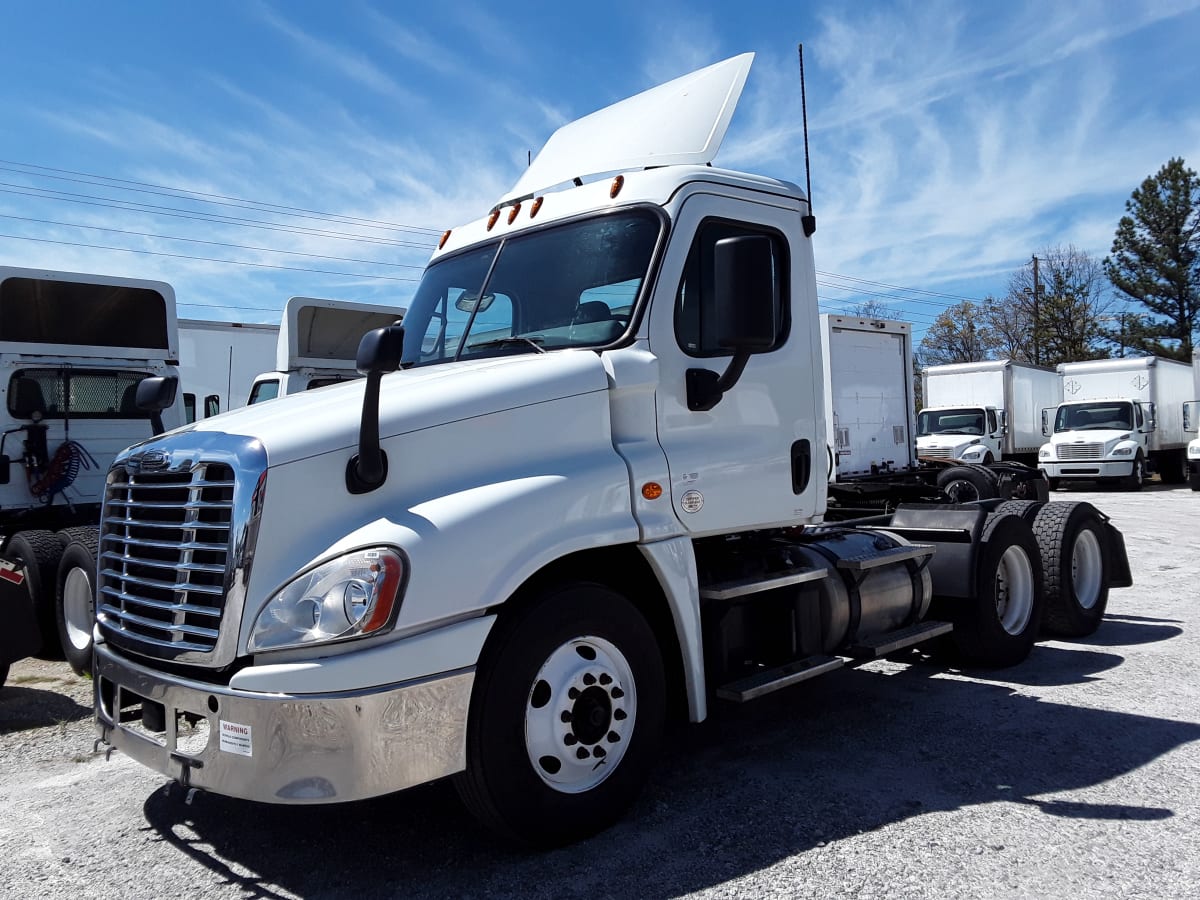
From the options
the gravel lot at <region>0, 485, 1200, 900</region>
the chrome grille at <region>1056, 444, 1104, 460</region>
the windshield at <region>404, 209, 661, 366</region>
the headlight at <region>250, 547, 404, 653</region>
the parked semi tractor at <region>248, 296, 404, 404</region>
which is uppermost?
the parked semi tractor at <region>248, 296, 404, 404</region>

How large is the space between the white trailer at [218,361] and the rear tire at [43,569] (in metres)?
9.21

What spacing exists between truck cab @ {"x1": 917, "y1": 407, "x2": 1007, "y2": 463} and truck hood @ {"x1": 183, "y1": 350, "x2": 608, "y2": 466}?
64.9 feet

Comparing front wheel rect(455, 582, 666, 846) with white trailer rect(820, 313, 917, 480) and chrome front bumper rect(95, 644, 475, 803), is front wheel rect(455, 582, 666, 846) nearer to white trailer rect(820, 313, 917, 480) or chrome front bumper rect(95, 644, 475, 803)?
chrome front bumper rect(95, 644, 475, 803)

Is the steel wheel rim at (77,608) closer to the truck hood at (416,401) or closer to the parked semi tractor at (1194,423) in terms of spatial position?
the truck hood at (416,401)

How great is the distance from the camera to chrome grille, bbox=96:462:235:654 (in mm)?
3330

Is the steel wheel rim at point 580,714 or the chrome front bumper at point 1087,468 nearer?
the steel wheel rim at point 580,714

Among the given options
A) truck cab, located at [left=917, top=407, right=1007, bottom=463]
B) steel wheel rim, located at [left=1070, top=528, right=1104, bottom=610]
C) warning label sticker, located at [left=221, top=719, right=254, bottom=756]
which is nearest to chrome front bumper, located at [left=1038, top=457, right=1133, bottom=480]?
truck cab, located at [left=917, top=407, right=1007, bottom=463]

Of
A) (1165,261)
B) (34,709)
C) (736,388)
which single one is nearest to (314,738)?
(736,388)

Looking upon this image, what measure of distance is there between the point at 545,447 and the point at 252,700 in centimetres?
142

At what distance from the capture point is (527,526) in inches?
139

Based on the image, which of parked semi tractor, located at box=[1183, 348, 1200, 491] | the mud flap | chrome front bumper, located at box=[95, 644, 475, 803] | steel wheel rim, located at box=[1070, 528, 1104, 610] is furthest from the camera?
parked semi tractor, located at box=[1183, 348, 1200, 491]

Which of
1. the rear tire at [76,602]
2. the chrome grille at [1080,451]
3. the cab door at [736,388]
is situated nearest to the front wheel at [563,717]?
the cab door at [736,388]

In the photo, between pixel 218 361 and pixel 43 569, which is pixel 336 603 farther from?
pixel 218 361

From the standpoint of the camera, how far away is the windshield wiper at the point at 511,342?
4289mm
